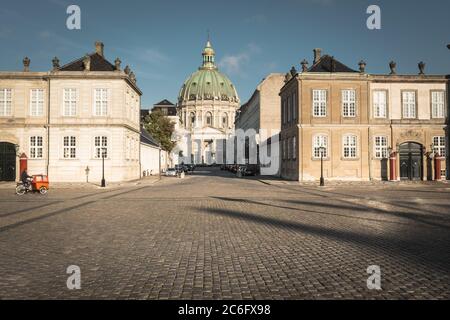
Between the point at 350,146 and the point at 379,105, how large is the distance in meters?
5.61

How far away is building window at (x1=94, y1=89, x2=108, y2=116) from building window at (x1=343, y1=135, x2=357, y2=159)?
80.1ft

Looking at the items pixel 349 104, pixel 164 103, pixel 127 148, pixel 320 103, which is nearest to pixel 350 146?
pixel 349 104

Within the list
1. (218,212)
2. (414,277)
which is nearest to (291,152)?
(218,212)

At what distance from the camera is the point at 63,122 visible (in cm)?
3759

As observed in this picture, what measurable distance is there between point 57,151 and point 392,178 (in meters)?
33.7

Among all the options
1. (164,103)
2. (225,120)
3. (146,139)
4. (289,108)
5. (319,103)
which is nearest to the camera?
(319,103)

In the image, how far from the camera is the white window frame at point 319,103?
37.9 m

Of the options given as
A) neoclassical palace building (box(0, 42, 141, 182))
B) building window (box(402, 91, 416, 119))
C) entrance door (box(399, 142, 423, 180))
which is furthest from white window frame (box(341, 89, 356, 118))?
neoclassical palace building (box(0, 42, 141, 182))

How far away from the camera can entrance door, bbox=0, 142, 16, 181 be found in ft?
124

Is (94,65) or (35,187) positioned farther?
(94,65)

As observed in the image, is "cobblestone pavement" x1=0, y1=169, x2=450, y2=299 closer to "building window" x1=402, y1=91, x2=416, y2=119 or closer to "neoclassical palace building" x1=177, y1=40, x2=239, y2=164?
"building window" x1=402, y1=91, x2=416, y2=119

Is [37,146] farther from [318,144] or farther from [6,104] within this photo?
[318,144]

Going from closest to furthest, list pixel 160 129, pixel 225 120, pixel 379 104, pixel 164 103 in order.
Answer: pixel 379 104, pixel 160 129, pixel 164 103, pixel 225 120

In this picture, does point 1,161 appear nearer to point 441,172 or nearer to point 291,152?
point 291,152
